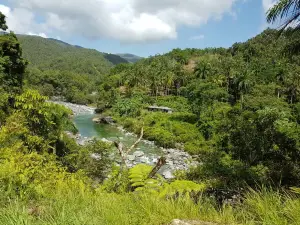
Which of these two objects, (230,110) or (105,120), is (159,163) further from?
(105,120)

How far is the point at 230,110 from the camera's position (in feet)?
83.6

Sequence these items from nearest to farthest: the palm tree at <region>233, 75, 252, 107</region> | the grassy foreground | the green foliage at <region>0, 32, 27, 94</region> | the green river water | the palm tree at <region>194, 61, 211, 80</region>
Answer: the grassy foreground, the green foliage at <region>0, 32, 27, 94</region>, the green river water, the palm tree at <region>233, 75, 252, 107</region>, the palm tree at <region>194, 61, 211, 80</region>

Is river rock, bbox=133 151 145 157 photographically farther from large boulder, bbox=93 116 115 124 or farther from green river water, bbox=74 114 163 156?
large boulder, bbox=93 116 115 124

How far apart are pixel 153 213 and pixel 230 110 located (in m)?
23.4

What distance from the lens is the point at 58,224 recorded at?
2.85m

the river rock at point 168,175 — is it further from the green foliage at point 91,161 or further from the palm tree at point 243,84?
the palm tree at point 243,84

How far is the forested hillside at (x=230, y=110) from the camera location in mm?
12668

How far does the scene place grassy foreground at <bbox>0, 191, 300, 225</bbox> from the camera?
290 cm

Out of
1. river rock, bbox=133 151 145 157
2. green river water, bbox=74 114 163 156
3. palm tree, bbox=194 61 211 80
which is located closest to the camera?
river rock, bbox=133 151 145 157

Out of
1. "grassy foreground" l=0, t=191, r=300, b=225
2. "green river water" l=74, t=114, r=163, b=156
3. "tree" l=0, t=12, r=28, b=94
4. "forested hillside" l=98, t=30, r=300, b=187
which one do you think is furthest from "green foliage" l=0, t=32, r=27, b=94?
"grassy foreground" l=0, t=191, r=300, b=225

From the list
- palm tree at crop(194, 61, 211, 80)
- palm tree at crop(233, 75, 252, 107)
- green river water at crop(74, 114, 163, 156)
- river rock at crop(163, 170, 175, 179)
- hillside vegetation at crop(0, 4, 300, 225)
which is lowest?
green river water at crop(74, 114, 163, 156)

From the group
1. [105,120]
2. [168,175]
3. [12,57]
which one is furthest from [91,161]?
[105,120]

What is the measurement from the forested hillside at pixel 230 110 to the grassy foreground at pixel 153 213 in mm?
838

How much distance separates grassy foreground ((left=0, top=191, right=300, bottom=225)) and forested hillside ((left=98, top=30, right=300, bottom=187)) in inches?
33.0
